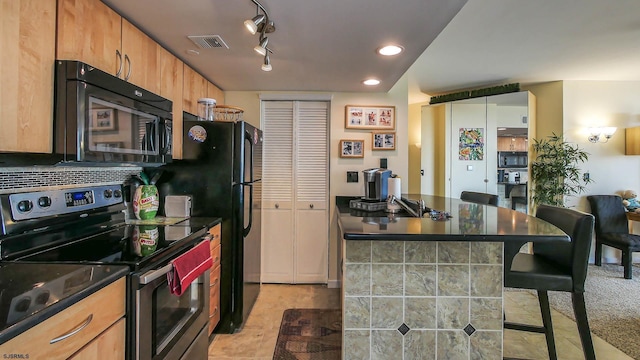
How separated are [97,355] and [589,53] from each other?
4.36m

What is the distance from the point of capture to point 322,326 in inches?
94.6

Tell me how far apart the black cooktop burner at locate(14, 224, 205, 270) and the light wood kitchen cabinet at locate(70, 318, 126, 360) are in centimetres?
23

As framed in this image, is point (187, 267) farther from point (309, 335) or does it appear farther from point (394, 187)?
point (394, 187)

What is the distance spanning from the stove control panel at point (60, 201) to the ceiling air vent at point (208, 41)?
108cm

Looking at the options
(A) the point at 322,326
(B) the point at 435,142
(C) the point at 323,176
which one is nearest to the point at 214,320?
(A) the point at 322,326

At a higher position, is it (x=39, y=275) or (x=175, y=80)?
(x=175, y=80)

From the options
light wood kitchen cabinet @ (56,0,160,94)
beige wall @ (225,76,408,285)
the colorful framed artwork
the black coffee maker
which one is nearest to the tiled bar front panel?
the black coffee maker

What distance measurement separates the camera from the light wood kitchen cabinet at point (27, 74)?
1.02 metres

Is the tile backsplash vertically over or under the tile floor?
over

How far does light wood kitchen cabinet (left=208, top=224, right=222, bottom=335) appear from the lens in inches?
82.9

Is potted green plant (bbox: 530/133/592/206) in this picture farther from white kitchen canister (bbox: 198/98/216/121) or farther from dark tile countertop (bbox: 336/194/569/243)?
white kitchen canister (bbox: 198/98/216/121)

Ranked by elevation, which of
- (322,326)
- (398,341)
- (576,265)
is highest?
(576,265)

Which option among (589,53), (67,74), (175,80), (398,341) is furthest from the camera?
(589,53)

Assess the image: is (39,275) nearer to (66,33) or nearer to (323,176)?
(66,33)
